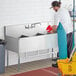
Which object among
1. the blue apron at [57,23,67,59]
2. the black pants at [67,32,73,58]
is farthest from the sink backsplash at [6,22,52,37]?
the blue apron at [57,23,67,59]

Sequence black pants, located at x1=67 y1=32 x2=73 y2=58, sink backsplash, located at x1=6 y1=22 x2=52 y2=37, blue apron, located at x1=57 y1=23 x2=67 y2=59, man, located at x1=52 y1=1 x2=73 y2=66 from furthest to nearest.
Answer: sink backsplash, located at x1=6 y1=22 x2=52 y2=37, black pants, located at x1=67 y1=32 x2=73 y2=58, man, located at x1=52 y1=1 x2=73 y2=66, blue apron, located at x1=57 y1=23 x2=67 y2=59

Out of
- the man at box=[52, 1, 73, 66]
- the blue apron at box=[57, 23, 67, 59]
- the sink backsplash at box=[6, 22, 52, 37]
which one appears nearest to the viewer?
the blue apron at box=[57, 23, 67, 59]

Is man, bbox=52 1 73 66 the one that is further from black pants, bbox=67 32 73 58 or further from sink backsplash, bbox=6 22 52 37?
sink backsplash, bbox=6 22 52 37

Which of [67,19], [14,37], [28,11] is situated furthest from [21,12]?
[67,19]

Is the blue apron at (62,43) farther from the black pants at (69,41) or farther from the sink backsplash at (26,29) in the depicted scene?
the sink backsplash at (26,29)

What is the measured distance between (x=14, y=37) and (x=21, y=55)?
68cm

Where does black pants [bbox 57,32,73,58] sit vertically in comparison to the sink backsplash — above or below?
below

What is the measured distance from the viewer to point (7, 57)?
22.4 ft

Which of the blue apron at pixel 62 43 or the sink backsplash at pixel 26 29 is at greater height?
the sink backsplash at pixel 26 29

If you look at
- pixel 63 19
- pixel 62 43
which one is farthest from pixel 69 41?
pixel 62 43

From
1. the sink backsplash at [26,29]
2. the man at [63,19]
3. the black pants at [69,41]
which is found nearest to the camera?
the man at [63,19]

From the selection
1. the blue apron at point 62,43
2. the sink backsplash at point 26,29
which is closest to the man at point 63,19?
the blue apron at point 62,43

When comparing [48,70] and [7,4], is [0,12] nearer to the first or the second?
[7,4]

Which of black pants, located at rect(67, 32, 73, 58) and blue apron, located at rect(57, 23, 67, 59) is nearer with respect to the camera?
blue apron, located at rect(57, 23, 67, 59)
